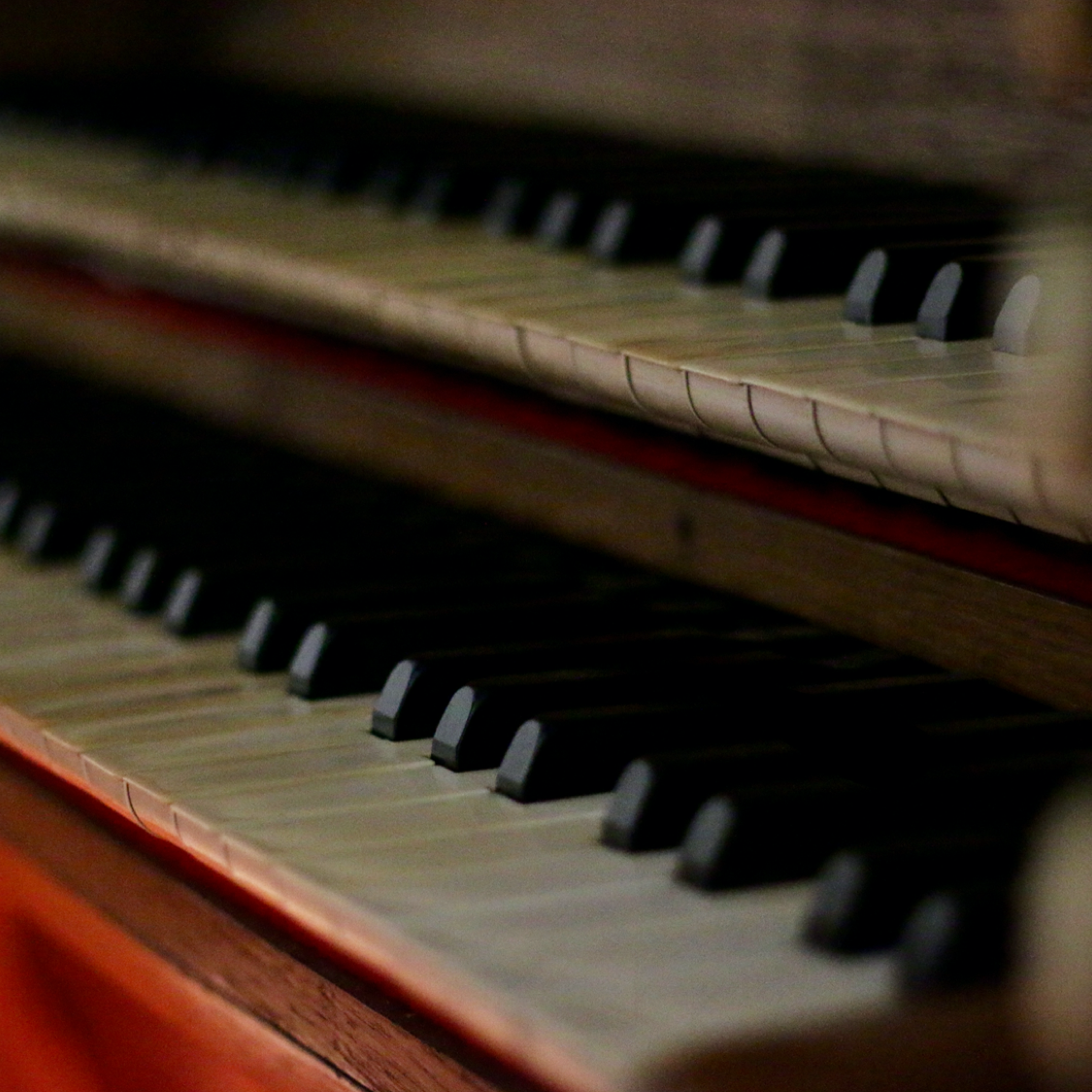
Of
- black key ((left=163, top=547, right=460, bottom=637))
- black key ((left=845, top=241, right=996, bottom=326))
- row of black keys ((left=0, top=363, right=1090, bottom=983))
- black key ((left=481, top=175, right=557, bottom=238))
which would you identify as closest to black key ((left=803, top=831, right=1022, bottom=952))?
row of black keys ((left=0, top=363, right=1090, bottom=983))

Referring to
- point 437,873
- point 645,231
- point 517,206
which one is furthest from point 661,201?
point 437,873

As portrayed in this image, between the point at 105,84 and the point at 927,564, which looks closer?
the point at 927,564

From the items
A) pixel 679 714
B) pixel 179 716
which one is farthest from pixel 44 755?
pixel 679 714

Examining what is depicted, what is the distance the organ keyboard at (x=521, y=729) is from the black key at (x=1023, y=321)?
2cm

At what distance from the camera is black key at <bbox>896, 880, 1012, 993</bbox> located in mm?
654

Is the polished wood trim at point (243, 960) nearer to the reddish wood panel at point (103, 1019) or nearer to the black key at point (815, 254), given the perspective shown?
the reddish wood panel at point (103, 1019)

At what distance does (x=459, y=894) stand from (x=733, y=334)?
37cm

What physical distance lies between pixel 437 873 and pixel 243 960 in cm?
31

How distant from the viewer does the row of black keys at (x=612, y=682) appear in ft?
2.48

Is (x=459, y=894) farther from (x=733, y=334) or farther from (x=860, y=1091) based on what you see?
(x=733, y=334)

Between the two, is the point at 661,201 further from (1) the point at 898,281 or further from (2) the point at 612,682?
(2) the point at 612,682

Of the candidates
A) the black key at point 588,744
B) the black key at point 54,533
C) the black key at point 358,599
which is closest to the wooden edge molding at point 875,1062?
the black key at point 588,744

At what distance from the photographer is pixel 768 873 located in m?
0.76

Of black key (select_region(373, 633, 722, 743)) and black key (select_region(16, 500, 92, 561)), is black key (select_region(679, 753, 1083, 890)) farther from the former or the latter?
black key (select_region(16, 500, 92, 561))
